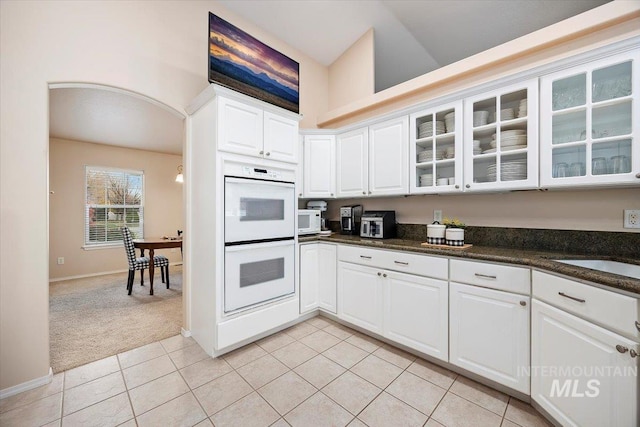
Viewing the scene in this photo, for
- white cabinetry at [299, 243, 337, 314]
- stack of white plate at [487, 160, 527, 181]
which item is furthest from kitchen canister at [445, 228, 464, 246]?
white cabinetry at [299, 243, 337, 314]

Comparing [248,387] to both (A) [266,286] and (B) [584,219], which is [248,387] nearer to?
(A) [266,286]

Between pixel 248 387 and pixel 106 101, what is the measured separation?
3.81 metres

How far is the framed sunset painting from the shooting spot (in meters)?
2.14

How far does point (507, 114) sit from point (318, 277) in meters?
2.31

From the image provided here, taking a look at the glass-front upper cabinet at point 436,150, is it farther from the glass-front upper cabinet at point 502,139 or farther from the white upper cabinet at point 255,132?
the white upper cabinet at point 255,132

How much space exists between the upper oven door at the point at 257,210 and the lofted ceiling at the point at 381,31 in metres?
1.05

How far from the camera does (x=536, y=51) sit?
2.02 meters

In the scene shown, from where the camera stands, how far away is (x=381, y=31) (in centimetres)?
320

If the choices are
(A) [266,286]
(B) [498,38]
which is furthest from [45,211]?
(B) [498,38]

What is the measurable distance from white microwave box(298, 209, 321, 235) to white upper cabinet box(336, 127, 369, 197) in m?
0.39

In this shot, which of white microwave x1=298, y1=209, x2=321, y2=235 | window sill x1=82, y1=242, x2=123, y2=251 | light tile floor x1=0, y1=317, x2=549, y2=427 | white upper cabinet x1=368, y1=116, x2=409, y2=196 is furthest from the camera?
window sill x1=82, y1=242, x2=123, y2=251

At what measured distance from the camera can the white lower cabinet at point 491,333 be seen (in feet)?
5.24

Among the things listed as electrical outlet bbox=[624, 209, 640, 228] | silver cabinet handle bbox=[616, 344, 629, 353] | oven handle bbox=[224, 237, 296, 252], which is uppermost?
electrical outlet bbox=[624, 209, 640, 228]

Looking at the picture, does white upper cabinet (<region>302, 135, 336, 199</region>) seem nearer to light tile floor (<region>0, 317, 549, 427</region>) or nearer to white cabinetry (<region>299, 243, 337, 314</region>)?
white cabinetry (<region>299, 243, 337, 314</region>)
